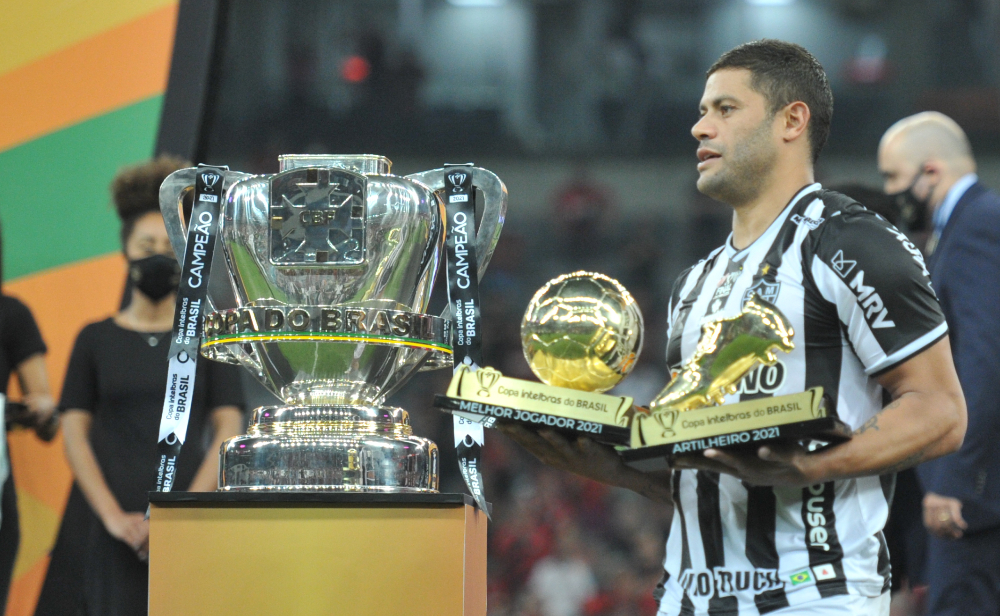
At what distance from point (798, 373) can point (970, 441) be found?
3.54 ft

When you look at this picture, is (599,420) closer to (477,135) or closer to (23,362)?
(23,362)

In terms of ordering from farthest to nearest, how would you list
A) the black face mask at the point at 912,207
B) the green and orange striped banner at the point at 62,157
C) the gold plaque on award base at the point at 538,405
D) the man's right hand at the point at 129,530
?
1. the black face mask at the point at 912,207
2. the green and orange striped banner at the point at 62,157
3. the man's right hand at the point at 129,530
4. the gold plaque on award base at the point at 538,405

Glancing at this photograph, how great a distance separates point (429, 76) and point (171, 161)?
7464mm

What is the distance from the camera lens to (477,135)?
9.32m

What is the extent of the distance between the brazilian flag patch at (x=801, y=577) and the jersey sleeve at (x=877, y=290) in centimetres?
27

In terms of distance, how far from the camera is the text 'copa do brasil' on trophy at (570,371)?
1.38 metres

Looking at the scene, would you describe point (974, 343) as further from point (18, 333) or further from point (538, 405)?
point (18, 333)

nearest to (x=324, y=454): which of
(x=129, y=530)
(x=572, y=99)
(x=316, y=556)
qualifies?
(x=316, y=556)

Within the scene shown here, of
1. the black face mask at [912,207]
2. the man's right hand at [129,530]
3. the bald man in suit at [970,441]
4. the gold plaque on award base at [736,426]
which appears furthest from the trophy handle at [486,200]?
the black face mask at [912,207]

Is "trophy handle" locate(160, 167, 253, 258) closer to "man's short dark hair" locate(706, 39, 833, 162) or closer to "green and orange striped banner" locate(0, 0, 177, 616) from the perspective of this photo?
"man's short dark hair" locate(706, 39, 833, 162)

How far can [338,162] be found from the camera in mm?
1686

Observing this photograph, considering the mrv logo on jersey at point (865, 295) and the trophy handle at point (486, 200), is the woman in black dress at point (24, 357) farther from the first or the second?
the mrv logo on jersey at point (865, 295)

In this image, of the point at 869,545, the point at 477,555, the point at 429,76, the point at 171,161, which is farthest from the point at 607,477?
the point at 429,76

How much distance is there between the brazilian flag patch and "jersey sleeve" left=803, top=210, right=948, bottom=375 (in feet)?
Result: 0.87
